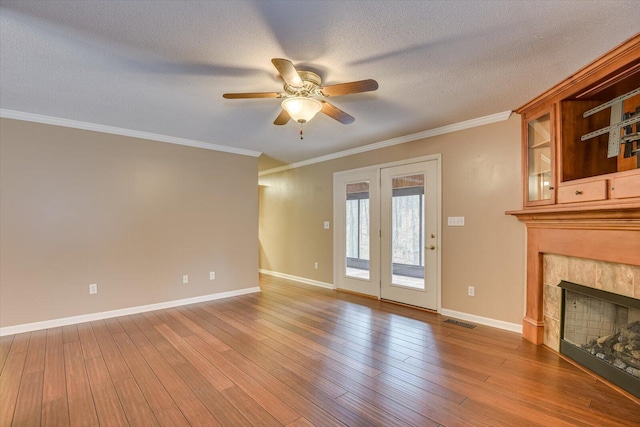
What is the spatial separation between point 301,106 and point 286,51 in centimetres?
43

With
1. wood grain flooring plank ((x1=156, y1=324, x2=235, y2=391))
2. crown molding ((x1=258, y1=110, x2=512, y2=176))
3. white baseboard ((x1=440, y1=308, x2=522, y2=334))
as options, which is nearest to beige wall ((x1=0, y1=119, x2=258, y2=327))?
wood grain flooring plank ((x1=156, y1=324, x2=235, y2=391))

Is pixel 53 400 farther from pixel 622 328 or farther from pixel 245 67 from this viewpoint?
pixel 622 328

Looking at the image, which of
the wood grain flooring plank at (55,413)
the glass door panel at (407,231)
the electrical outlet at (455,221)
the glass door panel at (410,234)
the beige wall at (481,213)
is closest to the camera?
the wood grain flooring plank at (55,413)

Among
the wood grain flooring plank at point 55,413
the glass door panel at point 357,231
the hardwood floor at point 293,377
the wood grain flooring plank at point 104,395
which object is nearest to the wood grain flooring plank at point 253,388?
the hardwood floor at point 293,377

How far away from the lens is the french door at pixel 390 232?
13.3ft

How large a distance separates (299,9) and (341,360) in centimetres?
268

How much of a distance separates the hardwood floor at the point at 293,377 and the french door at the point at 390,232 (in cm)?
78

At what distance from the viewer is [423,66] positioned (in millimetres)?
2340

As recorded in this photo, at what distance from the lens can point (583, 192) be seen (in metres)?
2.43

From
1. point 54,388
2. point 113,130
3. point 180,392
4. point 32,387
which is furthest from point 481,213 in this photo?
point 113,130

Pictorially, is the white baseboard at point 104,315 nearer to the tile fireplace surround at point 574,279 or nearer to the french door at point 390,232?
the french door at point 390,232

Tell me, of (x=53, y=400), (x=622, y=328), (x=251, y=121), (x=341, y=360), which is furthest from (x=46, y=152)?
(x=622, y=328)

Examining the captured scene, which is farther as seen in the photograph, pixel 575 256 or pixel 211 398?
pixel 575 256

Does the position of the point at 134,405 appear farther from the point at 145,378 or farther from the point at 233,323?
the point at 233,323
